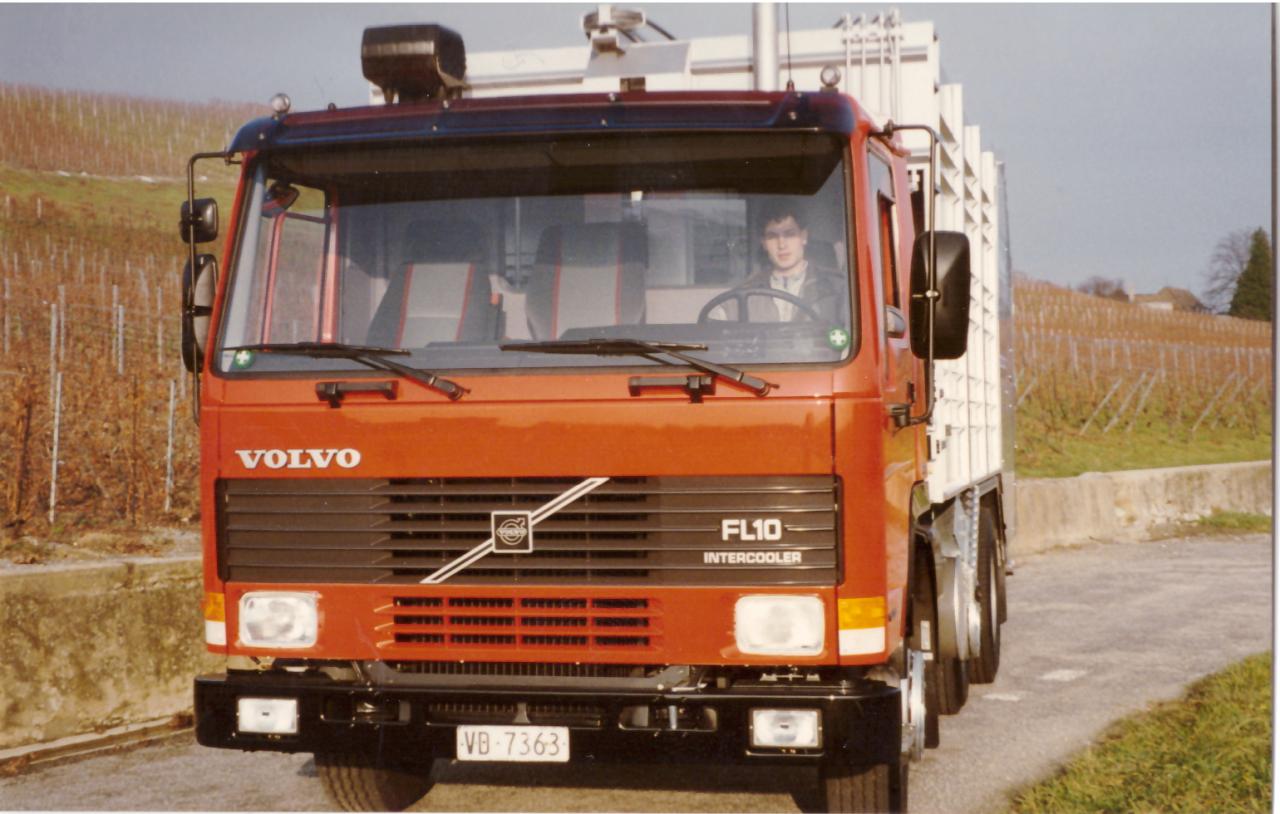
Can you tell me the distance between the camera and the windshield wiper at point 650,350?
4.76 meters

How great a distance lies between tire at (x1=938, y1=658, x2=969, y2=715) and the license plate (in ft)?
10.8

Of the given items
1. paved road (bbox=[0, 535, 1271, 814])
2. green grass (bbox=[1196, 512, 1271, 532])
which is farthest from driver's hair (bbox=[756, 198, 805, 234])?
green grass (bbox=[1196, 512, 1271, 532])

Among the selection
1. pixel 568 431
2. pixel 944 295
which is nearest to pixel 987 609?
pixel 944 295

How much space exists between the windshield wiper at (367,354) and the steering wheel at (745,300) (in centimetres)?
79

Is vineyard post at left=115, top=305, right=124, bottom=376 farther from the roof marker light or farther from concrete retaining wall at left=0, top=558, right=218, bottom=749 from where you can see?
the roof marker light

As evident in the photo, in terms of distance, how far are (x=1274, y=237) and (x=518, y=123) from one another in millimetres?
2787

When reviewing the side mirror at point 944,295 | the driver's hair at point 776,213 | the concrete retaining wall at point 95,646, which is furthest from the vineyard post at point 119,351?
the side mirror at point 944,295

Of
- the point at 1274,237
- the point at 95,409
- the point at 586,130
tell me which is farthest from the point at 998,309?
the point at 95,409

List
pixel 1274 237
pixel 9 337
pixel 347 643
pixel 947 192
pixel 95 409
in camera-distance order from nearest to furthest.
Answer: pixel 347 643
pixel 1274 237
pixel 947 192
pixel 95 409
pixel 9 337

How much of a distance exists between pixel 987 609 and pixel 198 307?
519 cm

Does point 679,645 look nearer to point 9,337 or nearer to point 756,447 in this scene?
point 756,447

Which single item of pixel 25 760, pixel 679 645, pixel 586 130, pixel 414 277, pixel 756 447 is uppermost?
pixel 586 130

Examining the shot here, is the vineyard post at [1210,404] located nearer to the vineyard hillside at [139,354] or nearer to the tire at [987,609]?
the vineyard hillside at [139,354]

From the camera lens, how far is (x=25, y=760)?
7133 mm
